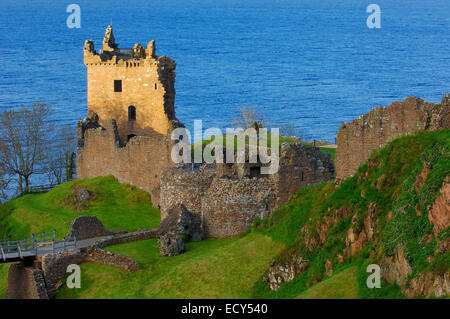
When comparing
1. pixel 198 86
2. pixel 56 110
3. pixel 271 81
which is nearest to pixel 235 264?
pixel 56 110

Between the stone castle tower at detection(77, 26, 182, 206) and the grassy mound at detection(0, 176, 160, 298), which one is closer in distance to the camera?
the grassy mound at detection(0, 176, 160, 298)

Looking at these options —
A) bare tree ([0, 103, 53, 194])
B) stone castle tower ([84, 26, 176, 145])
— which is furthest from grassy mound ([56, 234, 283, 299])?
bare tree ([0, 103, 53, 194])

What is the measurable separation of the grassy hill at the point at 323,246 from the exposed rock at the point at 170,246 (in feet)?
1.22

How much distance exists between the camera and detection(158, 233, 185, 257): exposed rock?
1310 inches

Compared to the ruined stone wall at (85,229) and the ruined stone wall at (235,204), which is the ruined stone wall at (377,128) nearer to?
the ruined stone wall at (235,204)

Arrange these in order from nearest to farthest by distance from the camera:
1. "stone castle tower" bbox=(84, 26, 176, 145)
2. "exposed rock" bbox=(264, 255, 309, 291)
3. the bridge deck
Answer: "exposed rock" bbox=(264, 255, 309, 291), the bridge deck, "stone castle tower" bbox=(84, 26, 176, 145)

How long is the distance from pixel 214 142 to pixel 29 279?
17283 mm

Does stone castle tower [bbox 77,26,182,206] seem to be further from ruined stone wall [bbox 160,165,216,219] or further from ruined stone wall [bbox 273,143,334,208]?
ruined stone wall [bbox 273,143,334,208]

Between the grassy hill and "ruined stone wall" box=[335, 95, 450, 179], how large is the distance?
6.30 ft

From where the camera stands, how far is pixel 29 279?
109 feet

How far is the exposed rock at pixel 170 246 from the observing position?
109 feet

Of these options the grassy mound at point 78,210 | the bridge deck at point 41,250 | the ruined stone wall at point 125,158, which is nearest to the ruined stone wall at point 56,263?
the bridge deck at point 41,250

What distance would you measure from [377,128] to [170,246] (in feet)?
29.4
